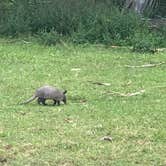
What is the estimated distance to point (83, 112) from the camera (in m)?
9.30

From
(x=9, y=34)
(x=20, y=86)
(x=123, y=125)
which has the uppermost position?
(x=123, y=125)

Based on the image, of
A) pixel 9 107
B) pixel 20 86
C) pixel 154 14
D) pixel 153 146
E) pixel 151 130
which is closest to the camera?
pixel 153 146

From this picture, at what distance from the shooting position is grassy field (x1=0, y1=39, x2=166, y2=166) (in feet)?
23.6

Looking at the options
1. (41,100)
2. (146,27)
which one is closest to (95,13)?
(146,27)

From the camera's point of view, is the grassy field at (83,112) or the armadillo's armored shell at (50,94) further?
the armadillo's armored shell at (50,94)

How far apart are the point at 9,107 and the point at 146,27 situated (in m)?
8.68

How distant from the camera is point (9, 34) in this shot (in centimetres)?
1769

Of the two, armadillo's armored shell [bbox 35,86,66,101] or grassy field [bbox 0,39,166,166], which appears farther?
armadillo's armored shell [bbox 35,86,66,101]

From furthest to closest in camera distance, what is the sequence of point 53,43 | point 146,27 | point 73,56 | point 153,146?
1. point 146,27
2. point 53,43
3. point 73,56
4. point 153,146

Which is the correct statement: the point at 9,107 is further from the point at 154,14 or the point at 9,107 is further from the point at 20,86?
the point at 154,14

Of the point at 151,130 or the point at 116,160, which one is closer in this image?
the point at 116,160

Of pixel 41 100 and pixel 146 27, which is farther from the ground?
pixel 41 100

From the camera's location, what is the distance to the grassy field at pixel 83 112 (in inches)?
283

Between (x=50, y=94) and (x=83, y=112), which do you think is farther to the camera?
(x=50, y=94)
